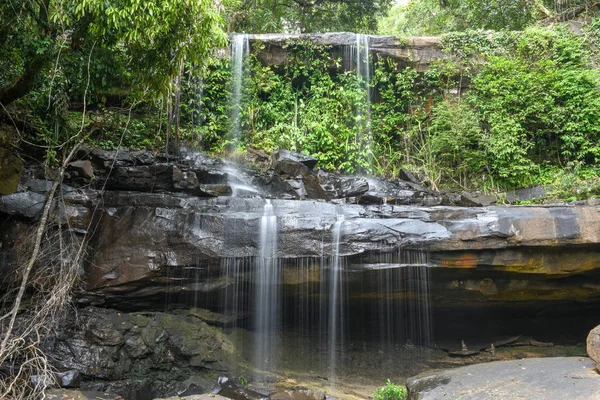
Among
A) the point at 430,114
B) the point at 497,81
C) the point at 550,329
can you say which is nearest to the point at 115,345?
the point at 550,329

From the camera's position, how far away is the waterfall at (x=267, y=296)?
843cm

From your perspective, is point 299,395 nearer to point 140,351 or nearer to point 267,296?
point 267,296

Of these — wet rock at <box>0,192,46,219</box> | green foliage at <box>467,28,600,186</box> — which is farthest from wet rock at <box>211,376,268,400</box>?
green foliage at <box>467,28,600,186</box>

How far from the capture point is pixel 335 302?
8.92 m

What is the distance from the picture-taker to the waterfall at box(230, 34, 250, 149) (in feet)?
48.0

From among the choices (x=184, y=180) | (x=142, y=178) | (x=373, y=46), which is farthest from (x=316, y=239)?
(x=373, y=46)

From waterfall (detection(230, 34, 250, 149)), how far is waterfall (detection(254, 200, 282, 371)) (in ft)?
20.7

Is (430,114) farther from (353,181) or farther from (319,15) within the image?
(319,15)

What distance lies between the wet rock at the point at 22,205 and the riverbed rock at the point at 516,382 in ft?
21.6

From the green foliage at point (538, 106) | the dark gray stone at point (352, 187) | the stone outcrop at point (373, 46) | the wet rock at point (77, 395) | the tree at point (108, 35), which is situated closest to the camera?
the wet rock at point (77, 395)

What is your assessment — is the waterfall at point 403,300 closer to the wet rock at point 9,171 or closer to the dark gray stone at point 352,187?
the dark gray stone at point 352,187

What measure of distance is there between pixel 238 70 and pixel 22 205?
838 centimetres

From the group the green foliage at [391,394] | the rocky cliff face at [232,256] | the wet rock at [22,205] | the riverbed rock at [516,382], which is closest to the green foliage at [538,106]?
the rocky cliff face at [232,256]

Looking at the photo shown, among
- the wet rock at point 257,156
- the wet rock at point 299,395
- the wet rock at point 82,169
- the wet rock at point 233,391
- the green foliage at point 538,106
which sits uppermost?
the green foliage at point 538,106
